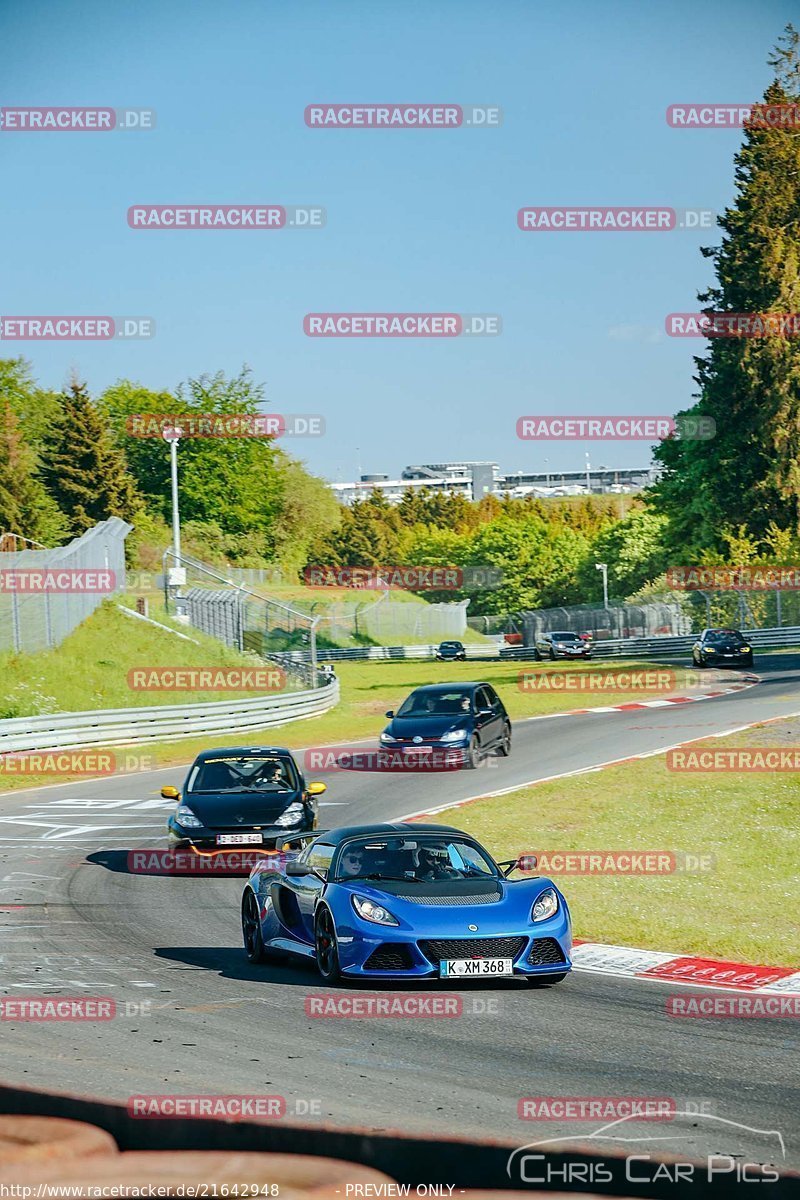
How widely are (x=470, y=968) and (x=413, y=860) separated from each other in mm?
1399

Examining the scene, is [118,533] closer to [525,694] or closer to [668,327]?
[525,694]

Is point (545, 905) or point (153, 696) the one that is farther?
point (153, 696)

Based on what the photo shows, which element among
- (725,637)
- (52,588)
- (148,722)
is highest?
(52,588)

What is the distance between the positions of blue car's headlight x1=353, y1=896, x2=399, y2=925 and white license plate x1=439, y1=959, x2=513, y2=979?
1.56 feet

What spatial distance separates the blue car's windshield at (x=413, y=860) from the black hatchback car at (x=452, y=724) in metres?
15.9

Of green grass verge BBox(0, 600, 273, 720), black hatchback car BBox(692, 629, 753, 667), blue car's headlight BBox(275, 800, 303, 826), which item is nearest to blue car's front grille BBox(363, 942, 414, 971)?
blue car's headlight BBox(275, 800, 303, 826)

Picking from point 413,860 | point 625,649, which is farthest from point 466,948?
point 625,649

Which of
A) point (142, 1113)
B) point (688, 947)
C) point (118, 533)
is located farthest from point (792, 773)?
point (118, 533)

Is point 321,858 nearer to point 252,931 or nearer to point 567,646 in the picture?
point 252,931

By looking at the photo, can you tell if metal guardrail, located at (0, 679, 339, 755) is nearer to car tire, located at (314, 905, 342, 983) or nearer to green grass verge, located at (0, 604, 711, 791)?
green grass verge, located at (0, 604, 711, 791)

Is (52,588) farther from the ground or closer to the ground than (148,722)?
farther from the ground

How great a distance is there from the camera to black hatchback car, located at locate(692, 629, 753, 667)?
51531 mm

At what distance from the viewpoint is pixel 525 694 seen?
158 feet

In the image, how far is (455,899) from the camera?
1081cm
